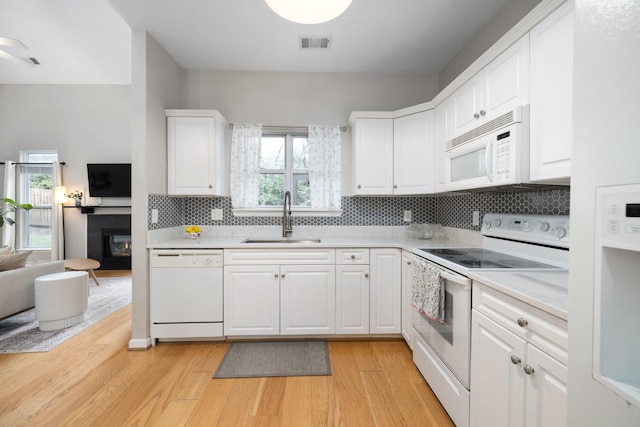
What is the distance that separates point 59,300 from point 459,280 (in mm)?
3580

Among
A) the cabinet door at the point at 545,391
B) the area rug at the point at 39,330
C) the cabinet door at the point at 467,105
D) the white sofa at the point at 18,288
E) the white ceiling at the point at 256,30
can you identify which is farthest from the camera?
the white sofa at the point at 18,288

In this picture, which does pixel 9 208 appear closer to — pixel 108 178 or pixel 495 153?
pixel 108 178

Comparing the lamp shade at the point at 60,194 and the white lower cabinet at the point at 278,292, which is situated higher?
the lamp shade at the point at 60,194

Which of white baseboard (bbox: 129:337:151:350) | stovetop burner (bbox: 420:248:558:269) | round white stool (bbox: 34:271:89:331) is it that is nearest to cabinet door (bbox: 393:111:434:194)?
stovetop burner (bbox: 420:248:558:269)

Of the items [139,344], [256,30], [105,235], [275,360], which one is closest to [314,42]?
[256,30]

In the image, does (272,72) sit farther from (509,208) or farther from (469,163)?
(509,208)

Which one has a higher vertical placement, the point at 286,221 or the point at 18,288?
the point at 286,221

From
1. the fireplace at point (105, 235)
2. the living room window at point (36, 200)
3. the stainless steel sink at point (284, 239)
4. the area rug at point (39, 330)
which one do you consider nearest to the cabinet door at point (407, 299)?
the stainless steel sink at point (284, 239)

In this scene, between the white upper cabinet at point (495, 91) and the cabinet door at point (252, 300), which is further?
the cabinet door at point (252, 300)

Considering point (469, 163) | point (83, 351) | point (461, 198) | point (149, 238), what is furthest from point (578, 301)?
point (83, 351)

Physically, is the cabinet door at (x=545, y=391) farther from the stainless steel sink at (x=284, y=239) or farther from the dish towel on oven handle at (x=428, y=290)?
the stainless steel sink at (x=284, y=239)

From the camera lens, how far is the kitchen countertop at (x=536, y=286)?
1.00 meters

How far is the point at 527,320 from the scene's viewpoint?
1100 mm

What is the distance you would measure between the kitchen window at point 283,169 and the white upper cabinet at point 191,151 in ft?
2.12
